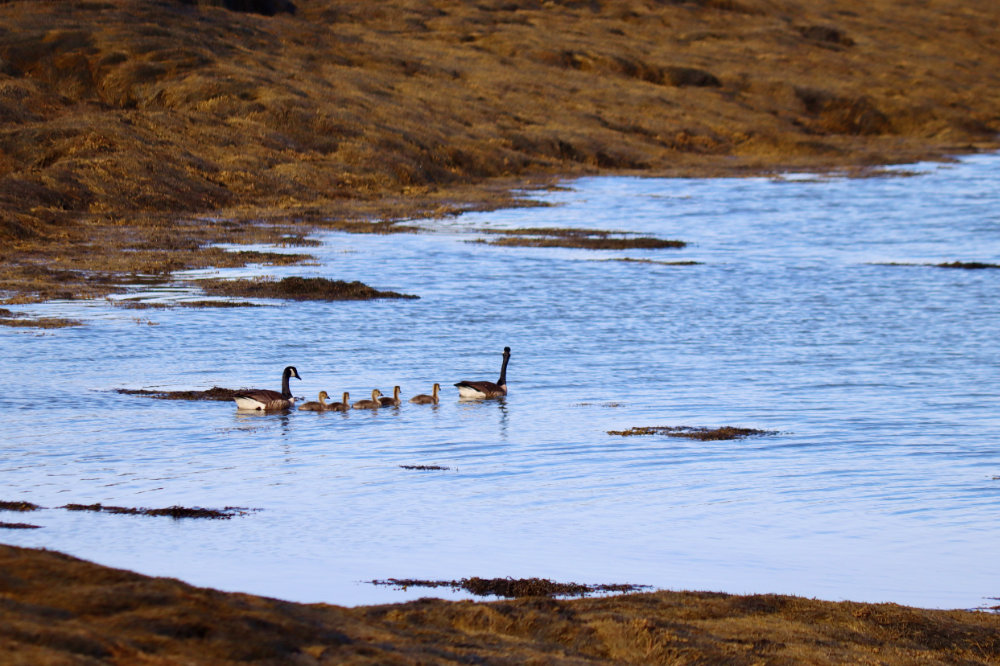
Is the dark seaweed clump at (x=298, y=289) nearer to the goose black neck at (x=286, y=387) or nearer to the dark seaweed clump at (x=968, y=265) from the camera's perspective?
the goose black neck at (x=286, y=387)

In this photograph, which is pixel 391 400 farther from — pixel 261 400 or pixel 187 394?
pixel 187 394

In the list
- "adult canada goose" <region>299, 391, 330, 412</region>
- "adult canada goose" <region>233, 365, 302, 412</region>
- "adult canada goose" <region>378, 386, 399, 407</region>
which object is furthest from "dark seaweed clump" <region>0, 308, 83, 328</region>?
"adult canada goose" <region>378, 386, 399, 407</region>

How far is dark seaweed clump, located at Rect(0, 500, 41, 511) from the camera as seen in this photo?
39.8ft

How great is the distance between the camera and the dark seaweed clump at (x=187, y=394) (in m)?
18.3

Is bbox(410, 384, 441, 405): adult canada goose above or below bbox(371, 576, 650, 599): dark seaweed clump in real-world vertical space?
above

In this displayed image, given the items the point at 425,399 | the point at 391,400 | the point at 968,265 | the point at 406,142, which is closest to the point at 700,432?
the point at 425,399

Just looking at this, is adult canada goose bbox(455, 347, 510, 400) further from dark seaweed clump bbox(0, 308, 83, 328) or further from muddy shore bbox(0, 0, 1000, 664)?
muddy shore bbox(0, 0, 1000, 664)

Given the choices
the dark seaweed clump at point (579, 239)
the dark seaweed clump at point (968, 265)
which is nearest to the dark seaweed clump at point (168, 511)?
the dark seaweed clump at point (579, 239)

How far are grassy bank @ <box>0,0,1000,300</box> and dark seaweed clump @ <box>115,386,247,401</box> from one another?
9.29 m

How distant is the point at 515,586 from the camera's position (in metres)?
9.85

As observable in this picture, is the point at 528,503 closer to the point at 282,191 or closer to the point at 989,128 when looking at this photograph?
the point at 282,191

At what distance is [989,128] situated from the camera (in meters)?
91.2

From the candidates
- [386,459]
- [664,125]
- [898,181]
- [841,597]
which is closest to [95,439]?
[386,459]

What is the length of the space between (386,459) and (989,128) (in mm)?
83662
